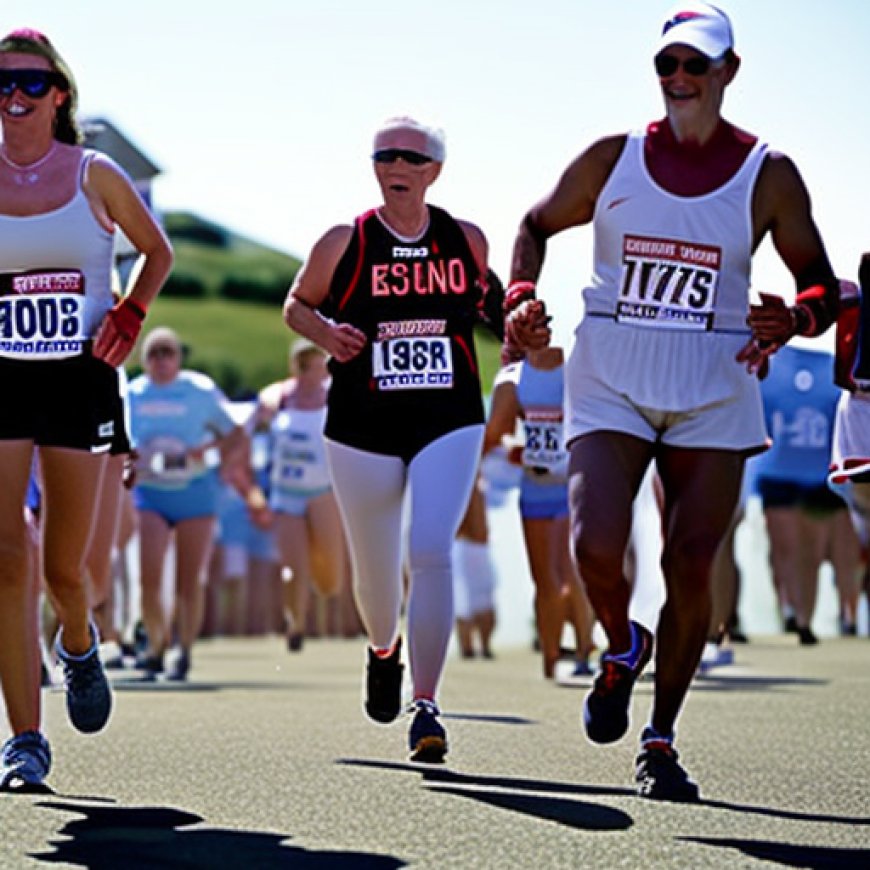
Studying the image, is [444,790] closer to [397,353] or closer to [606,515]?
[606,515]

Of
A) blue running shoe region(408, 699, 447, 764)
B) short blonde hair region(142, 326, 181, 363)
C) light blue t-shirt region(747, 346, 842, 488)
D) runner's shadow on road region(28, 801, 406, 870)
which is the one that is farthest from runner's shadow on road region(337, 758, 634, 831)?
light blue t-shirt region(747, 346, 842, 488)

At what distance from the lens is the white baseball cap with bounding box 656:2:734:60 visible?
27.2ft

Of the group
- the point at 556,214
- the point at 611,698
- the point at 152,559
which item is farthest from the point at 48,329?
the point at 152,559

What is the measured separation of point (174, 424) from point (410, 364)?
8271 mm

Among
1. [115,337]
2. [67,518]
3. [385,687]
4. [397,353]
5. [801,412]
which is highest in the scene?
[801,412]

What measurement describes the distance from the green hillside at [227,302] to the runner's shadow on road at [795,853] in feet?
216

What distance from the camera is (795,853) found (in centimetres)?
679

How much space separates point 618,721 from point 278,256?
305ft

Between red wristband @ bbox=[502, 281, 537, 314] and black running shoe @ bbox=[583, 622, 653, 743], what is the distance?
106 cm

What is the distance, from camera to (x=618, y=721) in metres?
8.09

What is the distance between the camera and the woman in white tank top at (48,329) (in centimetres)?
817

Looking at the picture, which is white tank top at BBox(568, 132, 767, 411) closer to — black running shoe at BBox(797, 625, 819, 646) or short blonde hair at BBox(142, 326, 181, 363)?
short blonde hair at BBox(142, 326, 181, 363)

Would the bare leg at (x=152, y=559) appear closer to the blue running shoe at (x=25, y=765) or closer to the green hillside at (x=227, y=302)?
the blue running shoe at (x=25, y=765)

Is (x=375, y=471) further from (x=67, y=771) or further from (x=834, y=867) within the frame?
(x=834, y=867)
